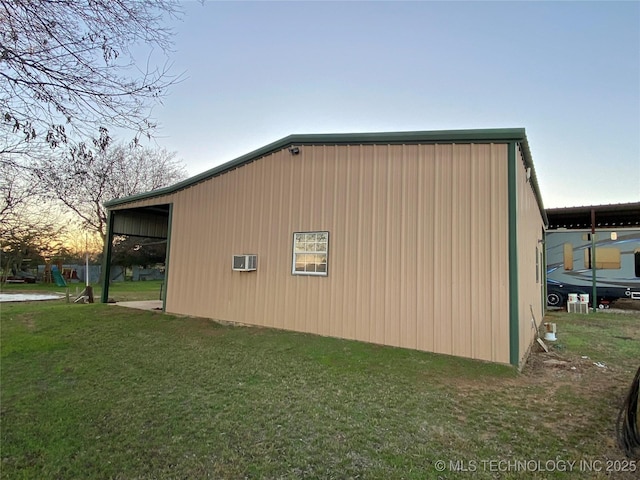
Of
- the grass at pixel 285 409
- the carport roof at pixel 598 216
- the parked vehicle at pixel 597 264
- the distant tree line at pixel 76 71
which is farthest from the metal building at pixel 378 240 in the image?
the parked vehicle at pixel 597 264

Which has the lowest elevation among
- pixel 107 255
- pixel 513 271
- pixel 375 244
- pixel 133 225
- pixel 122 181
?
pixel 513 271

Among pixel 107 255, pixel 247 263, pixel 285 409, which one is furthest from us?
pixel 107 255

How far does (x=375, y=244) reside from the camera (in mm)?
6047

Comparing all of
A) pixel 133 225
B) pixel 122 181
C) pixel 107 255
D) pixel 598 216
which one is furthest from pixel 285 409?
pixel 122 181

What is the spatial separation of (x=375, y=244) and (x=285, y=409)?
3.32m

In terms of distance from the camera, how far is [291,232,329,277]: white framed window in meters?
6.58

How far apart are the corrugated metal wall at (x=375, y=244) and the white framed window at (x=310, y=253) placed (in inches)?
5.3

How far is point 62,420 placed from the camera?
3086 mm

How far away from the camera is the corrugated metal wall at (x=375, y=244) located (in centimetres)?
518

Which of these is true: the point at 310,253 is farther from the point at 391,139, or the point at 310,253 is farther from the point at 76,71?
the point at 76,71

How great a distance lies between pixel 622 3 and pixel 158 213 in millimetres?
13102

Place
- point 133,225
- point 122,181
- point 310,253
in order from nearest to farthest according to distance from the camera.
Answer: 1. point 310,253
2. point 133,225
3. point 122,181

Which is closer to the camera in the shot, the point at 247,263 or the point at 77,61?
the point at 77,61

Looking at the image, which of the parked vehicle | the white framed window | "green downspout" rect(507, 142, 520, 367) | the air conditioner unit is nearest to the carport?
the air conditioner unit
